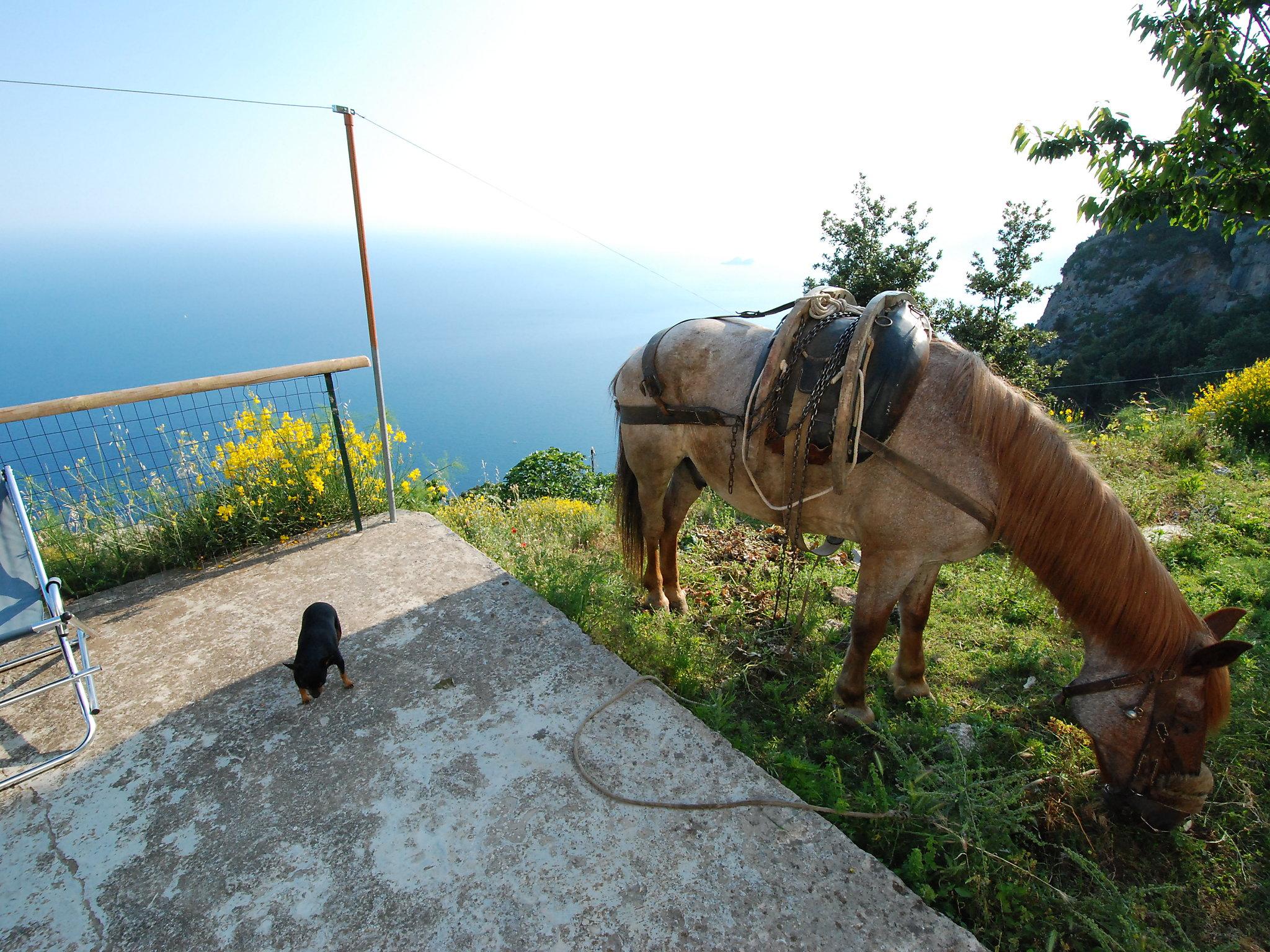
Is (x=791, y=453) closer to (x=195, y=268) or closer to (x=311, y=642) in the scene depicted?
(x=311, y=642)

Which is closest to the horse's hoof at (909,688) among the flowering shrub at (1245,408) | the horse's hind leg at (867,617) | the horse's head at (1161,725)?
the horse's hind leg at (867,617)

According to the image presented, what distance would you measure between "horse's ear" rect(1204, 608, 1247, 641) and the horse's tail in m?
2.71

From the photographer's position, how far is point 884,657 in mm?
3389

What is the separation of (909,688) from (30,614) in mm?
4177

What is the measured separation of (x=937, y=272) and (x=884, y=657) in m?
9.37

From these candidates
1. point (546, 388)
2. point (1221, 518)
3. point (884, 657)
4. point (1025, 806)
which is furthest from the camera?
point (546, 388)

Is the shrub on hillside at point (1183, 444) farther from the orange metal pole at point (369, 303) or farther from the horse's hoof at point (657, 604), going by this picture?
the orange metal pole at point (369, 303)

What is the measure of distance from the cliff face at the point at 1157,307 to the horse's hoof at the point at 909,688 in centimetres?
3306

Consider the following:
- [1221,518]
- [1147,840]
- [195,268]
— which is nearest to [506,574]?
[1147,840]

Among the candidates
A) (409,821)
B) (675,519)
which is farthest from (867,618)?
(409,821)

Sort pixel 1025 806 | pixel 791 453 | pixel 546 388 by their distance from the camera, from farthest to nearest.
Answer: pixel 546 388 → pixel 791 453 → pixel 1025 806

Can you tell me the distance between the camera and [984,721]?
282 cm

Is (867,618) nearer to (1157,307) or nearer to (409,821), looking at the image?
(409,821)

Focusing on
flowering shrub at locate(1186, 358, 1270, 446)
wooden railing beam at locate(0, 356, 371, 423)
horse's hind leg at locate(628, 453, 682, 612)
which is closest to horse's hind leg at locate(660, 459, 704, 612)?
horse's hind leg at locate(628, 453, 682, 612)
